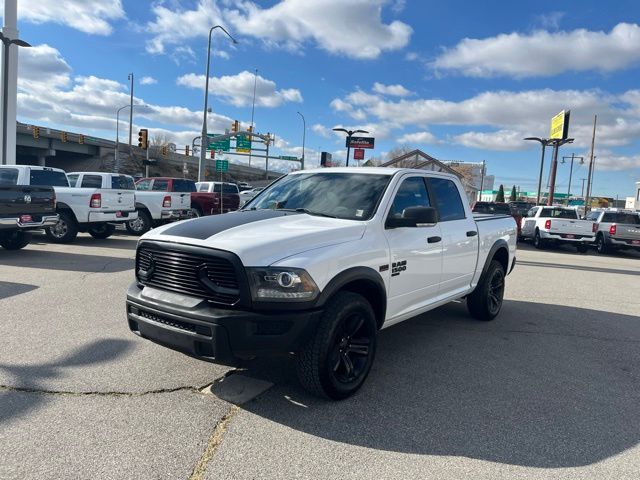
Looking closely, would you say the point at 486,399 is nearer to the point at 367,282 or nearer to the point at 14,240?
the point at 367,282

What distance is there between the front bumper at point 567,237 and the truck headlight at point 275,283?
56.2 ft

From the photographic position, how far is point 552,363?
16.4ft

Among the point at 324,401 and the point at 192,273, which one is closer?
the point at 192,273

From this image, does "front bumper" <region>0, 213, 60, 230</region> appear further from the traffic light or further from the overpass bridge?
the overpass bridge

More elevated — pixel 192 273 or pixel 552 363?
pixel 192 273

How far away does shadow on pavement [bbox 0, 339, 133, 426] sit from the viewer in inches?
138

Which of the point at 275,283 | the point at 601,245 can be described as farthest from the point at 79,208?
the point at 601,245

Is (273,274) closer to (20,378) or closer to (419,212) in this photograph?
(419,212)

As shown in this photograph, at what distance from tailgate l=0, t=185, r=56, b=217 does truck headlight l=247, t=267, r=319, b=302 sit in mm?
8992

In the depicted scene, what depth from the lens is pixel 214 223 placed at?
4.02 m

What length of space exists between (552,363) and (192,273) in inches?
147

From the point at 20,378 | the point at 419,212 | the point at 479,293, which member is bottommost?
the point at 20,378

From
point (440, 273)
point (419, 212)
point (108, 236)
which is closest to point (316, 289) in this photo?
point (419, 212)

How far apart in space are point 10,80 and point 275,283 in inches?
943
